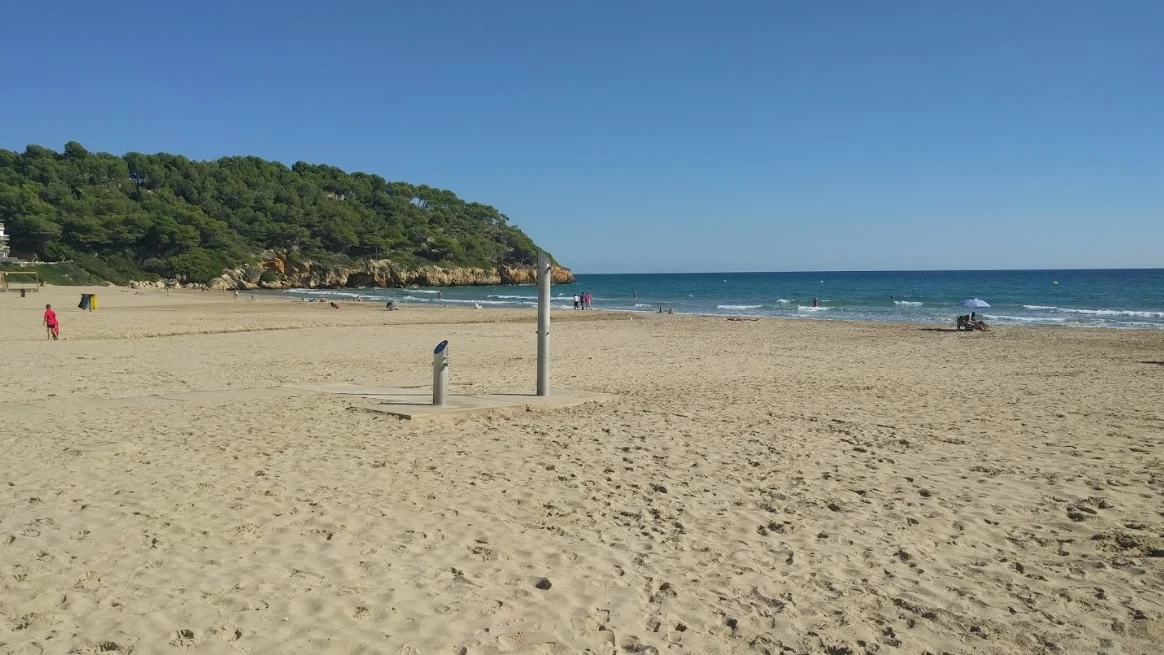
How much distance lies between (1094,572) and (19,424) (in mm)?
9651

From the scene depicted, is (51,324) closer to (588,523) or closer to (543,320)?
(543,320)

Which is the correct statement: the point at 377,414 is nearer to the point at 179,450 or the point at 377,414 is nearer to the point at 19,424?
the point at 179,450

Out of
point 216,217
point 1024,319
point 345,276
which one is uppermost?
point 216,217

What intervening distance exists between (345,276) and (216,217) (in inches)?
641

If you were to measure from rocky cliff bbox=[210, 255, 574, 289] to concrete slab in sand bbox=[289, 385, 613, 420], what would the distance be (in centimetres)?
7079

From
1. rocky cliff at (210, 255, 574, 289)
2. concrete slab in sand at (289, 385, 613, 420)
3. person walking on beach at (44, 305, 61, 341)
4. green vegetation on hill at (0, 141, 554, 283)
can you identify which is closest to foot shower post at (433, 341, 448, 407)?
concrete slab in sand at (289, 385, 613, 420)

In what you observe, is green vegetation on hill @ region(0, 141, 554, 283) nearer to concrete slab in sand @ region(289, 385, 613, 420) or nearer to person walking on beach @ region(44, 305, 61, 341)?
person walking on beach @ region(44, 305, 61, 341)

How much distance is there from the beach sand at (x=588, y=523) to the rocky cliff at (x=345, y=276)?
72.8 m

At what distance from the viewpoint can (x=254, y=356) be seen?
17047 millimetres

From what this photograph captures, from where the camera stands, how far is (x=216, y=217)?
92250 mm

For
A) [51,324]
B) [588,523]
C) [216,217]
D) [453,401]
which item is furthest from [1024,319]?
[216,217]

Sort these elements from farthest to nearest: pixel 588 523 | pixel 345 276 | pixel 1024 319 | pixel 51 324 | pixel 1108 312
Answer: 1. pixel 345 276
2. pixel 1108 312
3. pixel 1024 319
4. pixel 51 324
5. pixel 588 523

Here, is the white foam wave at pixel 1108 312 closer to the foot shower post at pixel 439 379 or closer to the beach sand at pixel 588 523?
the beach sand at pixel 588 523

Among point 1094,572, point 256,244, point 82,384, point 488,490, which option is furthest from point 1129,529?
point 256,244
